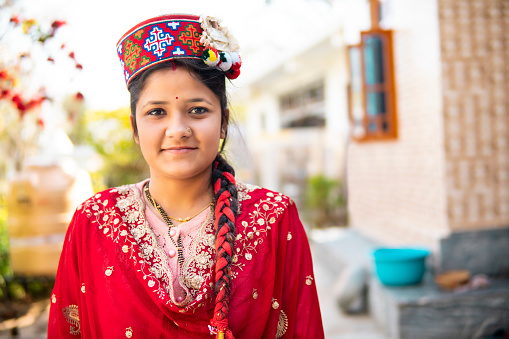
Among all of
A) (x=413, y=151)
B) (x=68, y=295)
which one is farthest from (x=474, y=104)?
(x=68, y=295)

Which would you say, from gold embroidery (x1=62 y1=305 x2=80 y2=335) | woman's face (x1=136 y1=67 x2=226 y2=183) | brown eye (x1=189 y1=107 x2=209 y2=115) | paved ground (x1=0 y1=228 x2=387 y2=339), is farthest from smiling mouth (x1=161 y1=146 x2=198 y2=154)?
paved ground (x1=0 y1=228 x2=387 y2=339)

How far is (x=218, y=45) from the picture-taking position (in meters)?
1.57

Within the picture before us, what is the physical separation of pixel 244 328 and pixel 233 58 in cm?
99

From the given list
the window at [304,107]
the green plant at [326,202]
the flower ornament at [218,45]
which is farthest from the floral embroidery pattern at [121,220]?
the window at [304,107]

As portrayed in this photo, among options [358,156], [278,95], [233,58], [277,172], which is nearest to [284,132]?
[277,172]

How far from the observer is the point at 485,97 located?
443 centimetres

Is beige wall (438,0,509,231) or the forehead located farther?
beige wall (438,0,509,231)

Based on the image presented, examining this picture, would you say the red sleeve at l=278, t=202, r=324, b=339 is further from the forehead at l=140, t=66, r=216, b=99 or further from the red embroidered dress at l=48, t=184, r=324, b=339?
the forehead at l=140, t=66, r=216, b=99

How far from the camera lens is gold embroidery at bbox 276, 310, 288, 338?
5.37ft

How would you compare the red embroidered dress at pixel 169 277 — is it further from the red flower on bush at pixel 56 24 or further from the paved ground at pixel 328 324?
the paved ground at pixel 328 324

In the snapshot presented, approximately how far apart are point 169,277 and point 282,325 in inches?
18.8

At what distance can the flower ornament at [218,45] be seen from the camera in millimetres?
1542

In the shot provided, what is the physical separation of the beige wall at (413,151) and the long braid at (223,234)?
3.39 meters

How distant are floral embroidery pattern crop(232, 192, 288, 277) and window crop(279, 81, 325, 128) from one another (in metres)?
10.2
